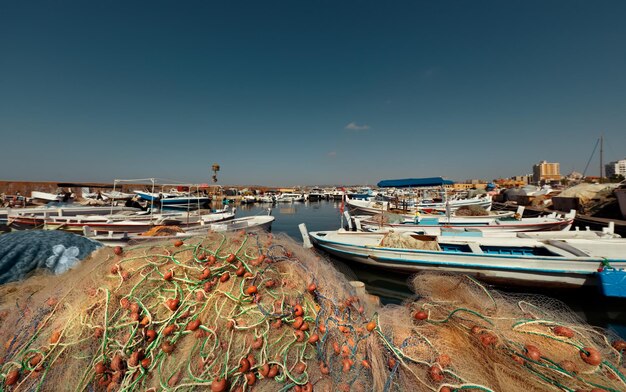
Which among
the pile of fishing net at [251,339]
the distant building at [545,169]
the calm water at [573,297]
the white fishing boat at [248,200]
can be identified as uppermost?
the distant building at [545,169]

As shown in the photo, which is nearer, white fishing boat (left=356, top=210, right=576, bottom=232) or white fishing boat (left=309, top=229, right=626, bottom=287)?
white fishing boat (left=309, top=229, right=626, bottom=287)

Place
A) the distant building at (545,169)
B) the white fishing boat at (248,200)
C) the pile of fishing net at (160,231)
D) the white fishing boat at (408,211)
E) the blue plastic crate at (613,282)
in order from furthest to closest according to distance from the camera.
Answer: the distant building at (545,169) → the white fishing boat at (248,200) → the white fishing boat at (408,211) → the pile of fishing net at (160,231) → the blue plastic crate at (613,282)

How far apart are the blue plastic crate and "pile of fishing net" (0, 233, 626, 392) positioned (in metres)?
5.37

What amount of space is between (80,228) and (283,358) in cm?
1586

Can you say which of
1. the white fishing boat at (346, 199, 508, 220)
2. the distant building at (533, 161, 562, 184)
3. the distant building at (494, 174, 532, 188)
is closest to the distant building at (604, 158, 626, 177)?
the distant building at (533, 161, 562, 184)

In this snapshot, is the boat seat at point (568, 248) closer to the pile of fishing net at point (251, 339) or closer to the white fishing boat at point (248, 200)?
the pile of fishing net at point (251, 339)

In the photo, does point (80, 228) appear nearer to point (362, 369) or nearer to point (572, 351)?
point (362, 369)

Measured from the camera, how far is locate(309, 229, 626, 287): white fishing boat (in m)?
6.54

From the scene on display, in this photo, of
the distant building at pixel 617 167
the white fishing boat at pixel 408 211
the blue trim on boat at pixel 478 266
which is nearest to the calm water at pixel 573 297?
the blue trim on boat at pixel 478 266

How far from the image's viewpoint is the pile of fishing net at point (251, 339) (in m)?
1.96

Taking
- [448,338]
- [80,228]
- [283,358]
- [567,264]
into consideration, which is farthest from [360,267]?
[80,228]

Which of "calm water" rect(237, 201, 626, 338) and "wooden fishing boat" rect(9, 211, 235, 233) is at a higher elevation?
"wooden fishing boat" rect(9, 211, 235, 233)

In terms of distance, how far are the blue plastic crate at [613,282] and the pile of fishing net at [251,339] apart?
537 centimetres

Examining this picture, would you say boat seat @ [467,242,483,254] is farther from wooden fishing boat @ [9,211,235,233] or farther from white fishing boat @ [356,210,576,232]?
wooden fishing boat @ [9,211,235,233]
